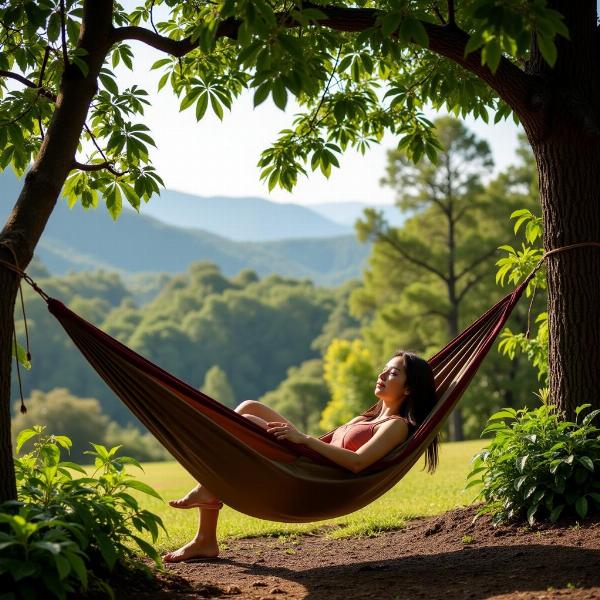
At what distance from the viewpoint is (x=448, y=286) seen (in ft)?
65.9

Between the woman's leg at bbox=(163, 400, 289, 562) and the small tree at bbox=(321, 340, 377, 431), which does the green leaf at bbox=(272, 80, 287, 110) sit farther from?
the small tree at bbox=(321, 340, 377, 431)

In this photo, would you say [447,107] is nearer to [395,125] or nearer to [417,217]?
[395,125]

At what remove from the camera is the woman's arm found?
10.2 ft

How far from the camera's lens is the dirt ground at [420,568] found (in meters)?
2.73

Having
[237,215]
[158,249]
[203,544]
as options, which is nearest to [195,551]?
[203,544]

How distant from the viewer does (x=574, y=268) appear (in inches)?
141

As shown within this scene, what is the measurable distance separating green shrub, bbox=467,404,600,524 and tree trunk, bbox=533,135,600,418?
0.41ft

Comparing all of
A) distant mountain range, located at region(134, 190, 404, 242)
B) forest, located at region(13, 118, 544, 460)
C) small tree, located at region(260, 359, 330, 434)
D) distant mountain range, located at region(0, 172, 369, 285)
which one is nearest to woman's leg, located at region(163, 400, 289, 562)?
forest, located at region(13, 118, 544, 460)

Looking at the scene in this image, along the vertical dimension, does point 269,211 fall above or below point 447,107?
above

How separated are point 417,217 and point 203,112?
18312 mm

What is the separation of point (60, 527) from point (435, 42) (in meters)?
2.35

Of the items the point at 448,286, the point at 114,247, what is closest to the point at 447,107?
the point at 448,286

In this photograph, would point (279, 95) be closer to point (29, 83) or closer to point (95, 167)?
point (95, 167)

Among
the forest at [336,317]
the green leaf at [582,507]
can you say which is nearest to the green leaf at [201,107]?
the green leaf at [582,507]
